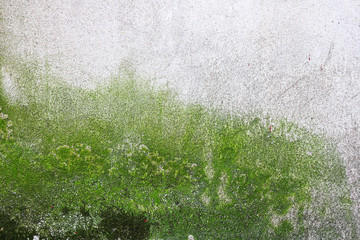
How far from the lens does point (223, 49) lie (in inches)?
108

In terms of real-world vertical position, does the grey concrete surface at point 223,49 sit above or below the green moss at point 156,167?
above

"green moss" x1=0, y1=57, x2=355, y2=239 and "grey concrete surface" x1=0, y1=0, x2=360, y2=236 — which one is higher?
"grey concrete surface" x1=0, y1=0, x2=360, y2=236

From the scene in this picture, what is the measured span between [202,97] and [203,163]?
793 millimetres

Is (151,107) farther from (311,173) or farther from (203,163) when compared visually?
(311,173)

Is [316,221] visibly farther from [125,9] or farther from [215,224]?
[125,9]

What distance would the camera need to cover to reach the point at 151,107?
2.76m

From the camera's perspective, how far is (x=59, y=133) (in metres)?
2.75

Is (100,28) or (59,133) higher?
(100,28)

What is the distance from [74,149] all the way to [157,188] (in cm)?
111

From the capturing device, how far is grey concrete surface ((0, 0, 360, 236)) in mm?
2719

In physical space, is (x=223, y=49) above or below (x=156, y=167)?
above

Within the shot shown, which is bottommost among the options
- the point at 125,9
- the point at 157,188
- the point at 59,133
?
the point at 157,188

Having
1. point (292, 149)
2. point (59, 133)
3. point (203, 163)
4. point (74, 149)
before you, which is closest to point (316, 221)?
point (292, 149)

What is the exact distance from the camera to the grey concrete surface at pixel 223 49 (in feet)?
8.92
